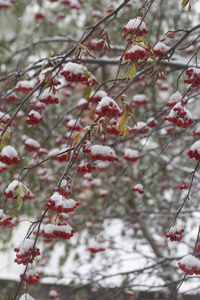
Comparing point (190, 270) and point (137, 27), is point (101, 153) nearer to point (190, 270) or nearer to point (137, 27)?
point (137, 27)

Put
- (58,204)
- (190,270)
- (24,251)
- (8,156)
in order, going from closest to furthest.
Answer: (58,204)
(24,251)
(190,270)
(8,156)

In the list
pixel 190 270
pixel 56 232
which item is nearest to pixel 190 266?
pixel 190 270

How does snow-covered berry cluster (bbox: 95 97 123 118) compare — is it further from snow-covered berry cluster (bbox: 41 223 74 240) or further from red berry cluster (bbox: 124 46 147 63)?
snow-covered berry cluster (bbox: 41 223 74 240)

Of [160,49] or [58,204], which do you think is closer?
[58,204]

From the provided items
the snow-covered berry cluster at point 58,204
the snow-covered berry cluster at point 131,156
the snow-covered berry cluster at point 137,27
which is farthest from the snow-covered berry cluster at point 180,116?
the snow-covered berry cluster at point 131,156

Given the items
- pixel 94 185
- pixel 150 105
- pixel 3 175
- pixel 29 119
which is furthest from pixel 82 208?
pixel 29 119

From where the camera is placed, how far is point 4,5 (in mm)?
5375

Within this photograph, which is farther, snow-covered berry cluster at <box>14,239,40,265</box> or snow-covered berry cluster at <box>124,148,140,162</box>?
snow-covered berry cluster at <box>124,148,140,162</box>

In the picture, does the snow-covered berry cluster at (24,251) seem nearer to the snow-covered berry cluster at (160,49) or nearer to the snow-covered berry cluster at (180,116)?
the snow-covered berry cluster at (180,116)

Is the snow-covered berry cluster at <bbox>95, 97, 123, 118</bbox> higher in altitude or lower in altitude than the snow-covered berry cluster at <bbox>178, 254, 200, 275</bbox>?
higher

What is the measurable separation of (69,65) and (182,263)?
1.18 m

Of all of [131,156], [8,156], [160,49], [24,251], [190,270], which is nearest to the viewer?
[24,251]

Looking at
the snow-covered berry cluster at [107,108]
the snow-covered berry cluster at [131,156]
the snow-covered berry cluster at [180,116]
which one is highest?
the snow-covered berry cluster at [131,156]

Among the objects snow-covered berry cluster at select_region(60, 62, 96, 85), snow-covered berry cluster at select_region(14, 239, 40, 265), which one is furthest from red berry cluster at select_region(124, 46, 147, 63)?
snow-covered berry cluster at select_region(14, 239, 40, 265)
